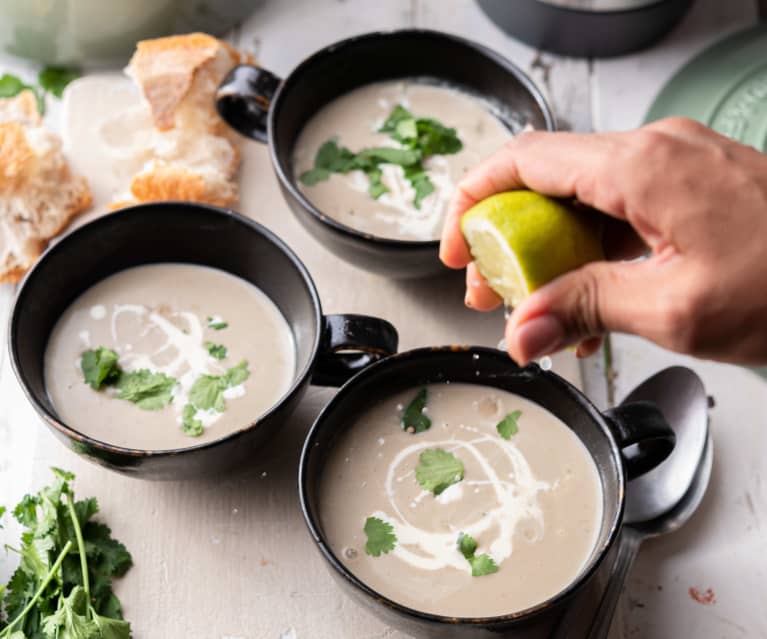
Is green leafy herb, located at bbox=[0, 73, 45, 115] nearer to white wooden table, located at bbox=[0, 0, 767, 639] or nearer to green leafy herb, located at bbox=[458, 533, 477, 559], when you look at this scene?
white wooden table, located at bbox=[0, 0, 767, 639]

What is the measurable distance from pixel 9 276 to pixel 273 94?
0.62 metres

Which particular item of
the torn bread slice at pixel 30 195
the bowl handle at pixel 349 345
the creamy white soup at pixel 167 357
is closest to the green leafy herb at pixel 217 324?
the creamy white soup at pixel 167 357

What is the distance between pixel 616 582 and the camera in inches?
68.1

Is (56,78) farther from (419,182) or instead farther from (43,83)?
(419,182)

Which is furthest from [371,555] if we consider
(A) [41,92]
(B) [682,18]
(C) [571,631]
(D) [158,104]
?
(B) [682,18]

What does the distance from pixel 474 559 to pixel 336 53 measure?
1.14 meters

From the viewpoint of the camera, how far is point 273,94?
7.02 ft

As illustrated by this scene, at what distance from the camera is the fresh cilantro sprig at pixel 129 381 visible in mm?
1822

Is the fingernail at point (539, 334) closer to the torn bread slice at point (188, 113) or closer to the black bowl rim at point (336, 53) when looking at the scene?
the black bowl rim at point (336, 53)

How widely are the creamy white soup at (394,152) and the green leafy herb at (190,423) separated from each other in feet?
1.77

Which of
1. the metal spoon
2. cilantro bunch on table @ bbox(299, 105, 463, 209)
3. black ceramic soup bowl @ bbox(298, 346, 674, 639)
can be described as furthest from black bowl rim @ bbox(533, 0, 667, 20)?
black ceramic soup bowl @ bbox(298, 346, 674, 639)

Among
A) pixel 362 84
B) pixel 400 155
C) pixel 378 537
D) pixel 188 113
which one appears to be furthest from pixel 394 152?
pixel 378 537

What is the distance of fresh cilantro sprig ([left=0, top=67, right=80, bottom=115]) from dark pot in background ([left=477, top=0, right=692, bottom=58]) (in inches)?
39.1

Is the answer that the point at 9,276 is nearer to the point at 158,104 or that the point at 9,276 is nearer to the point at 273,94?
the point at 158,104
